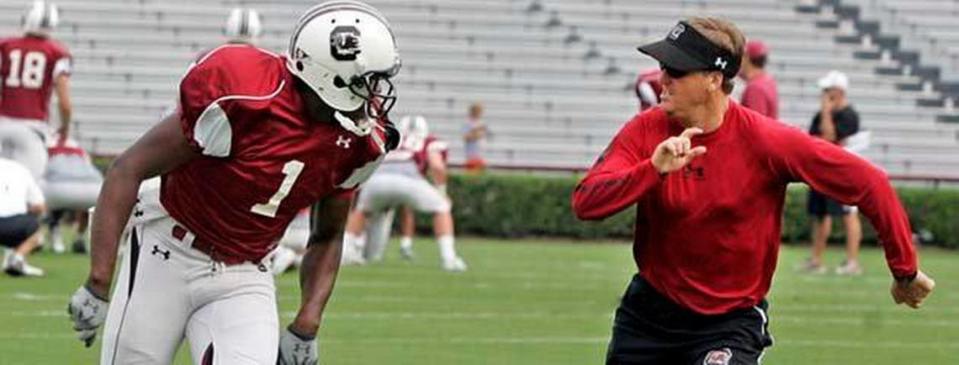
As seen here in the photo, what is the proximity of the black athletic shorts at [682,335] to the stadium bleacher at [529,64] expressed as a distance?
64.2ft

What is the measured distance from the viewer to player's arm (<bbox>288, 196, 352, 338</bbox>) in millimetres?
6406

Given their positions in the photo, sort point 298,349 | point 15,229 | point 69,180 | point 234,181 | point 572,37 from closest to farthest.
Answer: point 234,181, point 298,349, point 15,229, point 69,180, point 572,37

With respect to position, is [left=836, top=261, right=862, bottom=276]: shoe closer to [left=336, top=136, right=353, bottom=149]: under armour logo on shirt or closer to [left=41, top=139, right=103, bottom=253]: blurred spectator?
[left=41, top=139, right=103, bottom=253]: blurred spectator

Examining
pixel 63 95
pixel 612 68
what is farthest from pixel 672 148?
pixel 612 68

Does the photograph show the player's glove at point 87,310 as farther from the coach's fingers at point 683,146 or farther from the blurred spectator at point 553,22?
the blurred spectator at point 553,22

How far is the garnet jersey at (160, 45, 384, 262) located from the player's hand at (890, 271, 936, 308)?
5.03 feet

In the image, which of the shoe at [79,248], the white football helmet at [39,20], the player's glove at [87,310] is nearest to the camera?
the player's glove at [87,310]

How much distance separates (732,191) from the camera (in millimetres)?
6102

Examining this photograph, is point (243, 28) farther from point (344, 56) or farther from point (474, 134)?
point (474, 134)

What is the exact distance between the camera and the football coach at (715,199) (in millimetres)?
6074

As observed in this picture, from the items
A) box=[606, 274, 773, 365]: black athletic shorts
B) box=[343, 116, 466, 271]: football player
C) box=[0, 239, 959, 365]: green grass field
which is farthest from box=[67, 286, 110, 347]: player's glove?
box=[343, 116, 466, 271]: football player

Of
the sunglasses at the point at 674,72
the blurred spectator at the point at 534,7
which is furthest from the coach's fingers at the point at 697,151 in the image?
the blurred spectator at the point at 534,7

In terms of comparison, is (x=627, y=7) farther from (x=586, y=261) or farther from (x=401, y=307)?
(x=401, y=307)

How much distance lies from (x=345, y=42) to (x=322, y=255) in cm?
84
